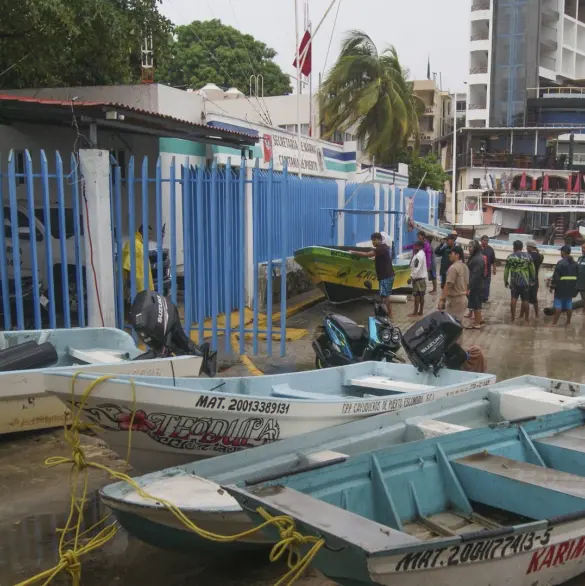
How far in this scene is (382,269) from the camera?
→ 42.5 ft

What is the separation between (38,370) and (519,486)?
402cm

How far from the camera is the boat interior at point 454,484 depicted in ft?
13.6

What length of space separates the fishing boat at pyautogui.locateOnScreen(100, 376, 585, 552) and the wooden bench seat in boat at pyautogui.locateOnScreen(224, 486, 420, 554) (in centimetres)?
24

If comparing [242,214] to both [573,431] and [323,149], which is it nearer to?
[573,431]

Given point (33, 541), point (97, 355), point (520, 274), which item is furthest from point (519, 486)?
point (520, 274)

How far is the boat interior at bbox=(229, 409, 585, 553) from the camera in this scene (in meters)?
4.15

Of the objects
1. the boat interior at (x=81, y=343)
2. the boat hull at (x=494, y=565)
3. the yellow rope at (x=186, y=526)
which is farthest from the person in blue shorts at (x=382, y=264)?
the boat hull at (x=494, y=565)

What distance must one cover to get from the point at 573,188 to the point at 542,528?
5246cm

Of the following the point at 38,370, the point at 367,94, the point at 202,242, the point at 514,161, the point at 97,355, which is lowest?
the point at 97,355

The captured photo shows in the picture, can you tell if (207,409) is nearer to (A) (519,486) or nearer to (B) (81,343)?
(A) (519,486)

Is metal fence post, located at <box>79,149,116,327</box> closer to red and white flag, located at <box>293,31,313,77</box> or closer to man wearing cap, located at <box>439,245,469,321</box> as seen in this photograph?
man wearing cap, located at <box>439,245,469,321</box>

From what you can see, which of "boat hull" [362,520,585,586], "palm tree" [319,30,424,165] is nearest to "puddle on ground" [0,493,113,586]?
"boat hull" [362,520,585,586]

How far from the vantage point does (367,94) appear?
2755 centimetres

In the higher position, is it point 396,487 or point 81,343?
point 81,343
